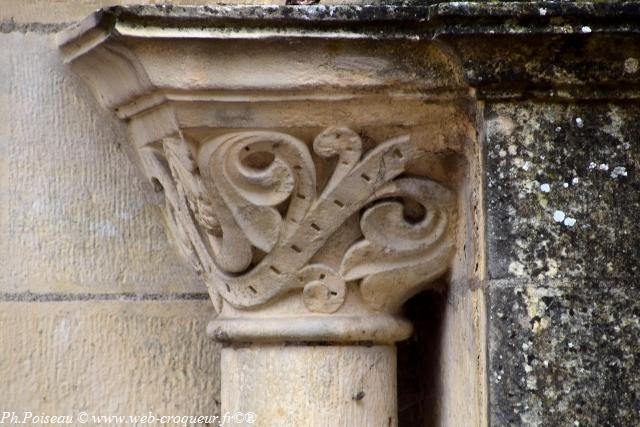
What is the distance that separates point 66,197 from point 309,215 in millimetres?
399

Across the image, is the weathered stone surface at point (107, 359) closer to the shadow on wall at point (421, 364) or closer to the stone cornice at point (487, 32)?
the shadow on wall at point (421, 364)

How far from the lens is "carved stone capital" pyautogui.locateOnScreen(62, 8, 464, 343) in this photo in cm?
151

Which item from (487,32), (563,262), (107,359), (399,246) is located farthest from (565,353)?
(107,359)

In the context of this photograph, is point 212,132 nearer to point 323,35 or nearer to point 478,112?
point 323,35

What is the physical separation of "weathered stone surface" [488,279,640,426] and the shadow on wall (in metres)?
0.25

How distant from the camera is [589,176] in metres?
1.49

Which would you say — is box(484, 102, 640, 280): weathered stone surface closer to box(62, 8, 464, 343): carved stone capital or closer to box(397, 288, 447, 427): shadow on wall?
box(62, 8, 464, 343): carved stone capital

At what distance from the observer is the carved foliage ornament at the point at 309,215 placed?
1.56m

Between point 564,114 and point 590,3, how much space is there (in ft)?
0.44

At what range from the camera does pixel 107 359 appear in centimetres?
176

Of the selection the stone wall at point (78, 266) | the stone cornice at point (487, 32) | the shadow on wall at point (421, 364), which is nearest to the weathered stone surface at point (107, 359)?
the stone wall at point (78, 266)

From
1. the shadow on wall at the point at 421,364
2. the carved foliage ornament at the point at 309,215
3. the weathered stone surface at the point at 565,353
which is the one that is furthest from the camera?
the shadow on wall at the point at 421,364

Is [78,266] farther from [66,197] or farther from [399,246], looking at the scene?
[399,246]

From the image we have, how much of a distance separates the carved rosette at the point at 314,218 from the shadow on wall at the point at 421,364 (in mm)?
107
